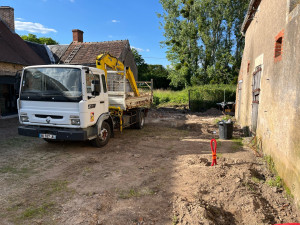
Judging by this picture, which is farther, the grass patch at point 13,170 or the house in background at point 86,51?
the house in background at point 86,51

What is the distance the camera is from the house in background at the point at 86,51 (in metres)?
19.2

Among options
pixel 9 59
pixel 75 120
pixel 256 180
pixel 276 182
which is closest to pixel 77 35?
pixel 9 59

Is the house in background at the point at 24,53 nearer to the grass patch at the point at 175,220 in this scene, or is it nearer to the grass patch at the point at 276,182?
the grass patch at the point at 175,220

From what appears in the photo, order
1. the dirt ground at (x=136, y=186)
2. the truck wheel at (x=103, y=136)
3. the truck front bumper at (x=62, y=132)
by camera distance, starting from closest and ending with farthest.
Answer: the dirt ground at (x=136, y=186) < the truck front bumper at (x=62, y=132) < the truck wheel at (x=103, y=136)

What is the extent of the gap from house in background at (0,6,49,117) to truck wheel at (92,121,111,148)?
23.6 feet

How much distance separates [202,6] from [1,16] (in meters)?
21.7

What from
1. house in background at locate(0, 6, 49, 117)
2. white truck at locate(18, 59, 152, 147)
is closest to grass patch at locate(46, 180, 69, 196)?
white truck at locate(18, 59, 152, 147)

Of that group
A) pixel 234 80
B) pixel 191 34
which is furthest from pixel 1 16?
pixel 234 80

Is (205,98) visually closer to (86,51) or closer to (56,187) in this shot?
(86,51)

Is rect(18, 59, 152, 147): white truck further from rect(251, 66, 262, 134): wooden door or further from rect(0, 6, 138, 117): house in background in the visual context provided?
rect(251, 66, 262, 134): wooden door

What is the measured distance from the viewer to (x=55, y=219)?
3.39 meters

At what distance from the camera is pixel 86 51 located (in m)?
20.1

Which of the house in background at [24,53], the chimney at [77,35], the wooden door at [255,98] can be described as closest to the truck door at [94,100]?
the house in background at [24,53]

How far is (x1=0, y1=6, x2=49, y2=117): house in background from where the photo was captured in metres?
12.1
